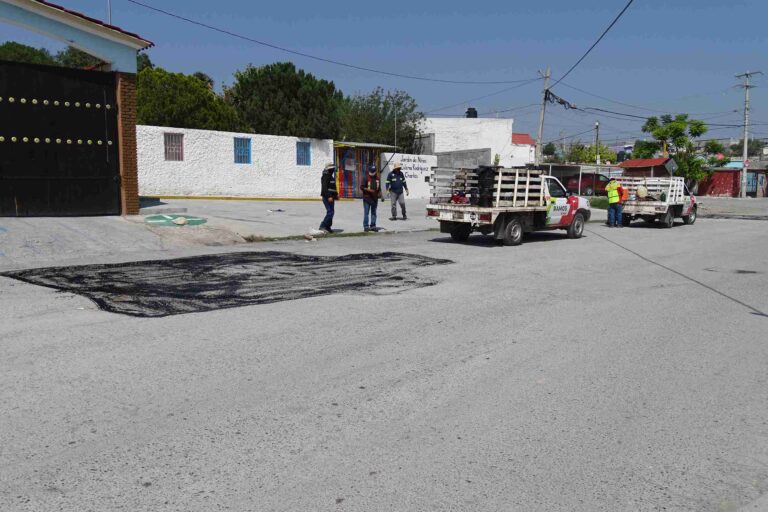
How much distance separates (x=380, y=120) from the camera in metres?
42.7

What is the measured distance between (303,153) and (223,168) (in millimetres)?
4412

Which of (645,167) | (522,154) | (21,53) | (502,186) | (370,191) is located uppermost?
(21,53)

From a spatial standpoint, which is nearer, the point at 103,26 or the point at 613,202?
the point at 103,26

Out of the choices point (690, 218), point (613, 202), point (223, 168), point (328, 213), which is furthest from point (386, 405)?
point (690, 218)

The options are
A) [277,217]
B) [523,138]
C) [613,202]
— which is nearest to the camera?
[277,217]

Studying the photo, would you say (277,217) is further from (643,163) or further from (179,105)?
(643,163)

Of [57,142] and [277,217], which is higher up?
[57,142]

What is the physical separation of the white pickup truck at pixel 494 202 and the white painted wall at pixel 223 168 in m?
12.3

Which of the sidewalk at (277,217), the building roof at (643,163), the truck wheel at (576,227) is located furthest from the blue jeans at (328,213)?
the building roof at (643,163)

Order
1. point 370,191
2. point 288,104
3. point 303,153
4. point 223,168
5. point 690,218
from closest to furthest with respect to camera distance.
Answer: point 370,191
point 690,218
point 223,168
point 303,153
point 288,104

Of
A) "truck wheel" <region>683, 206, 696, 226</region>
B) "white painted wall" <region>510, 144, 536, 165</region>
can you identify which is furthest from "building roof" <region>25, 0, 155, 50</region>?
"white painted wall" <region>510, 144, 536, 165</region>

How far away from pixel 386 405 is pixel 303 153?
86.4 ft

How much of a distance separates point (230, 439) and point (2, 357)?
2872 millimetres

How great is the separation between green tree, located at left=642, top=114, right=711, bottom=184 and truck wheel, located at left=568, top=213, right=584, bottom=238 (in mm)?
39538
